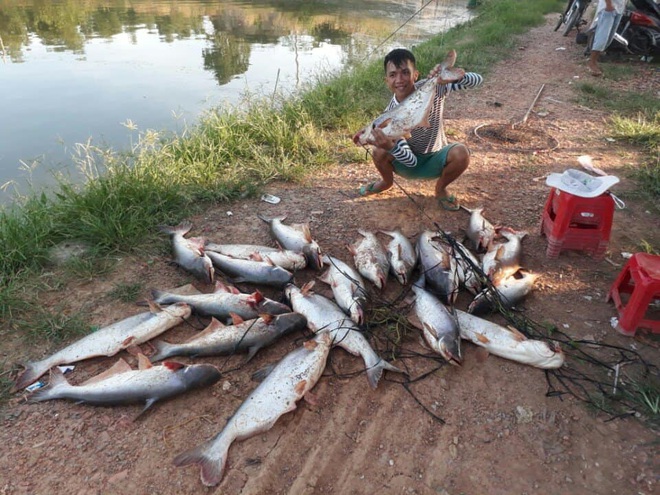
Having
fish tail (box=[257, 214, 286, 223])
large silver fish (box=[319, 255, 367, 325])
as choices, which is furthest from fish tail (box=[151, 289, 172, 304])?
fish tail (box=[257, 214, 286, 223])

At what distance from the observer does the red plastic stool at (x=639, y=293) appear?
2.80 m

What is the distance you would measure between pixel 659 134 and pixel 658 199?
5.94 feet

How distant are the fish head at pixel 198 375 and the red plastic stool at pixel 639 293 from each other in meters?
2.84

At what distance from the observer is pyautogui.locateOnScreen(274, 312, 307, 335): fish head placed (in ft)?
10.1

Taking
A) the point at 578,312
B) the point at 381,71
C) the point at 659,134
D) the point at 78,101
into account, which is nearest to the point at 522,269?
the point at 578,312

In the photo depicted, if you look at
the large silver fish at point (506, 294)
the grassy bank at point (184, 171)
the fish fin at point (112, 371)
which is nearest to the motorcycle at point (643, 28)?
the grassy bank at point (184, 171)

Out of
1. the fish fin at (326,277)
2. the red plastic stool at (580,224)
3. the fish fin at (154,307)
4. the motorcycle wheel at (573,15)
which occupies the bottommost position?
the fish fin at (326,277)

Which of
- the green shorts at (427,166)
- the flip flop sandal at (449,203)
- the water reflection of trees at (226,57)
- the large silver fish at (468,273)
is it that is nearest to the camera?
the large silver fish at (468,273)

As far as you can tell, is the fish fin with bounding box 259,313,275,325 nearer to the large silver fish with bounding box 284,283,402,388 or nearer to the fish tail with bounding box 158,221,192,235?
the large silver fish with bounding box 284,283,402,388

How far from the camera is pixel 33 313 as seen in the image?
3.29m

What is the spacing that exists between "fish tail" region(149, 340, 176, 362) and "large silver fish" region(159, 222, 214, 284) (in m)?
0.78

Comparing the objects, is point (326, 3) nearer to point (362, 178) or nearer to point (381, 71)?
point (381, 71)

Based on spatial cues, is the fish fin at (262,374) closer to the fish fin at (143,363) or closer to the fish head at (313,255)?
the fish fin at (143,363)

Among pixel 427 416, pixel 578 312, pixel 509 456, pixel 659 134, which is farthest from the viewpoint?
pixel 659 134
